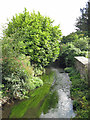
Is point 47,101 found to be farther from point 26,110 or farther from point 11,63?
point 11,63

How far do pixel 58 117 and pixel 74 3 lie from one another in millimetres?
4642

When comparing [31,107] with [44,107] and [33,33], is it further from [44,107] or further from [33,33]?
[33,33]

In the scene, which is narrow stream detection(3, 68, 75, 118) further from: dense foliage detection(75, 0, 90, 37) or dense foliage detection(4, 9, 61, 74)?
dense foliage detection(4, 9, 61, 74)

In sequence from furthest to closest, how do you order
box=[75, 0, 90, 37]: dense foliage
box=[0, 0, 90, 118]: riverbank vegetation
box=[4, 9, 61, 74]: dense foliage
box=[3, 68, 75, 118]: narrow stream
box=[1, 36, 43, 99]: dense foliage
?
box=[4, 9, 61, 74]: dense foliage, box=[1, 36, 43, 99]: dense foliage, box=[0, 0, 90, 118]: riverbank vegetation, box=[3, 68, 75, 118]: narrow stream, box=[75, 0, 90, 37]: dense foliage

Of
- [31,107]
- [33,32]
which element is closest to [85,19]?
[33,32]

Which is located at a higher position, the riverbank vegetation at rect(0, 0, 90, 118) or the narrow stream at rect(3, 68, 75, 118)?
the riverbank vegetation at rect(0, 0, 90, 118)

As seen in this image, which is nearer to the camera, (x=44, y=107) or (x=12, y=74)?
(x=44, y=107)

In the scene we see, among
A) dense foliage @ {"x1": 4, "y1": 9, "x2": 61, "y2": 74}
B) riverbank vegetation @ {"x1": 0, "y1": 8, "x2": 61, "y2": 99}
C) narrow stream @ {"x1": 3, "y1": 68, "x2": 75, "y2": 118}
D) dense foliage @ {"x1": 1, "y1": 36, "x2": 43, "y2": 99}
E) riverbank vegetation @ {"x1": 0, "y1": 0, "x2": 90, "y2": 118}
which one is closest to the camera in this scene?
narrow stream @ {"x1": 3, "y1": 68, "x2": 75, "y2": 118}

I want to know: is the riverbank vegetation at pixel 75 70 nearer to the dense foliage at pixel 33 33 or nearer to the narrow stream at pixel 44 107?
the narrow stream at pixel 44 107

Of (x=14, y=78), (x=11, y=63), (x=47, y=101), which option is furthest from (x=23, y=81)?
(x=47, y=101)

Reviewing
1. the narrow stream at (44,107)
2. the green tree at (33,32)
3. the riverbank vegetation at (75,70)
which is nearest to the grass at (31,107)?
the narrow stream at (44,107)

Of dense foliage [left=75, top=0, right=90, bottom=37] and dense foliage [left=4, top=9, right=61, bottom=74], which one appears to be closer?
dense foliage [left=75, top=0, right=90, bottom=37]

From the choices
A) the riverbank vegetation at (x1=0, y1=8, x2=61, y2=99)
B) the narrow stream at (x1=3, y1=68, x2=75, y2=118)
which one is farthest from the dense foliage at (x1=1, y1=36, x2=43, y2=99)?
the narrow stream at (x1=3, y1=68, x2=75, y2=118)

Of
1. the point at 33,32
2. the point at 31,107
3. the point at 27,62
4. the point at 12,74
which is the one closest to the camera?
the point at 31,107
